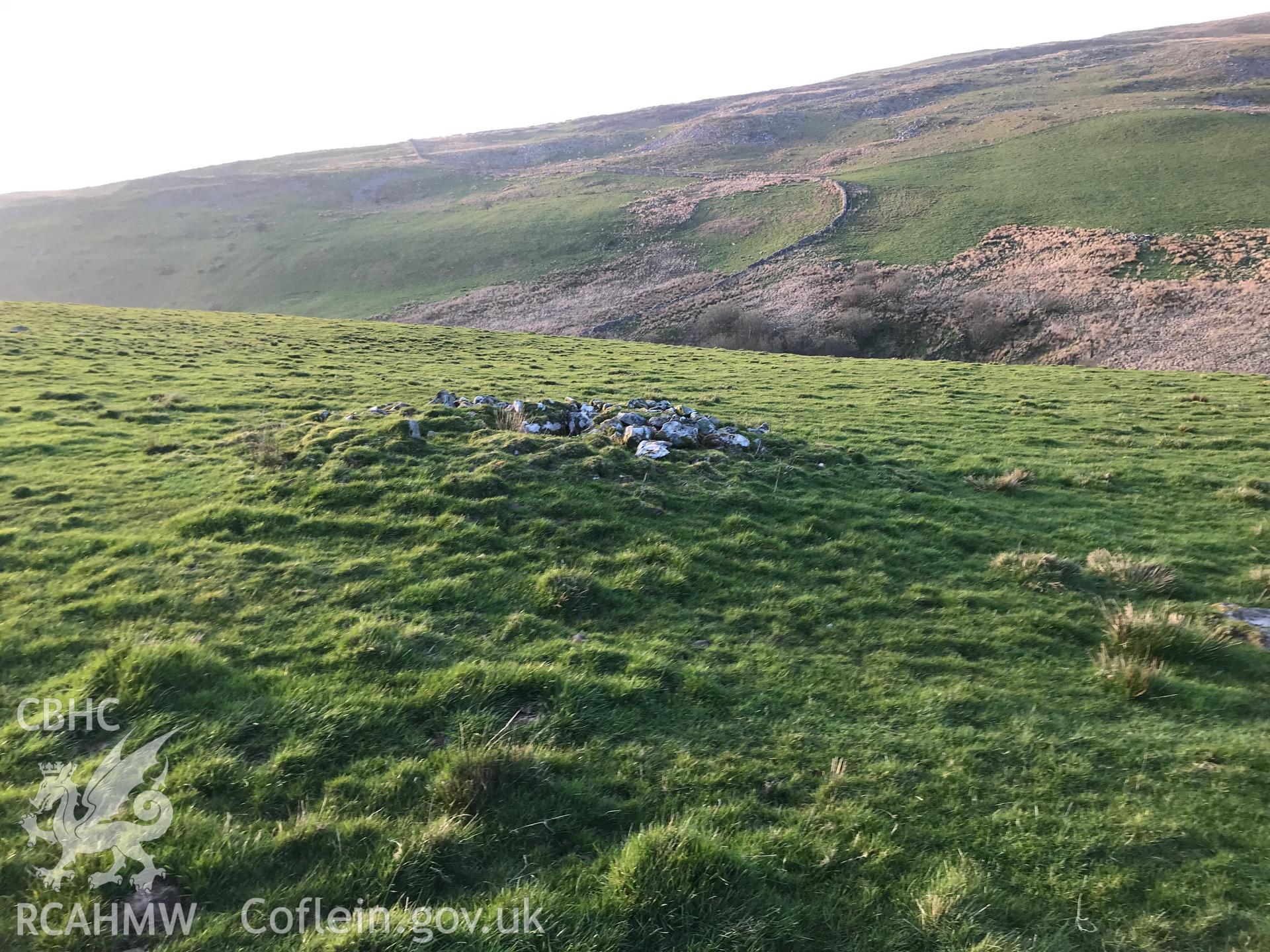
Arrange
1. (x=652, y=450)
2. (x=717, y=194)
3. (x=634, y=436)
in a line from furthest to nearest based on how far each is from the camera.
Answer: (x=717, y=194), (x=634, y=436), (x=652, y=450)

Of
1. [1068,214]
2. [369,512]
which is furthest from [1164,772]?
[1068,214]

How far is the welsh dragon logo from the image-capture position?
12.2 ft

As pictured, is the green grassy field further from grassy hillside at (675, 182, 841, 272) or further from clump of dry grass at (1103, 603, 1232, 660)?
clump of dry grass at (1103, 603, 1232, 660)

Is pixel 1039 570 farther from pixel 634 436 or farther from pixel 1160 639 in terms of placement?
pixel 634 436

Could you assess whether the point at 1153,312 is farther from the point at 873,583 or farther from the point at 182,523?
the point at 182,523

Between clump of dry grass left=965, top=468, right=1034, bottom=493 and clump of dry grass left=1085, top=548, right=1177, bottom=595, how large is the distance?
145 inches

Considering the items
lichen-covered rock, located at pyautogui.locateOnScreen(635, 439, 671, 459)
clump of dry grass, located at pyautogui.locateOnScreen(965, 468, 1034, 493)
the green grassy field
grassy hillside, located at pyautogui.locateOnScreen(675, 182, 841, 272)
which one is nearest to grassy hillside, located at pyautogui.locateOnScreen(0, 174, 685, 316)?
grassy hillside, located at pyautogui.locateOnScreen(675, 182, 841, 272)

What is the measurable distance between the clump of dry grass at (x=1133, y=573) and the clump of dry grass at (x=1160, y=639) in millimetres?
1457

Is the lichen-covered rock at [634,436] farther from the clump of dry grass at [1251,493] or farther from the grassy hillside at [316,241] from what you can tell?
the grassy hillside at [316,241]

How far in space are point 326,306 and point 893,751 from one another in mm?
71141

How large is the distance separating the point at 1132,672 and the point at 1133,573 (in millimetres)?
3339

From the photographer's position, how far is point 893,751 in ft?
17.9

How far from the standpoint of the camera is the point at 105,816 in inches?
161

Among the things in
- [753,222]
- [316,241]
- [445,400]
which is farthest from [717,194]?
[445,400]
